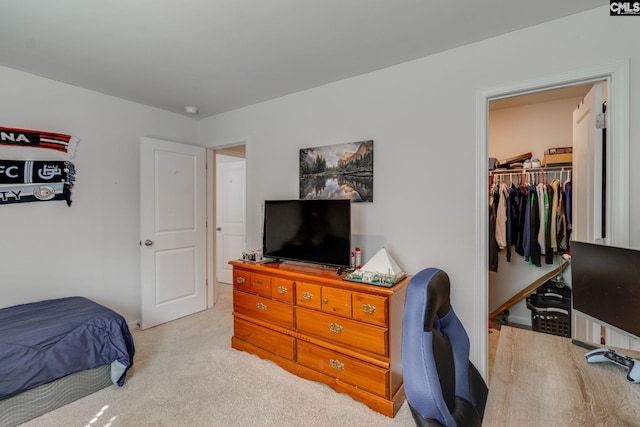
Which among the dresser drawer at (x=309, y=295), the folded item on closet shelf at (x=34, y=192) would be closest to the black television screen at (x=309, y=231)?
the dresser drawer at (x=309, y=295)

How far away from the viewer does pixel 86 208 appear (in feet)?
9.79

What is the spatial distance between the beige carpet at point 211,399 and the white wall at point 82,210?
957 millimetres

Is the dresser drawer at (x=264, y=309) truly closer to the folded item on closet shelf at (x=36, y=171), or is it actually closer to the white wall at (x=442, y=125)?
the white wall at (x=442, y=125)

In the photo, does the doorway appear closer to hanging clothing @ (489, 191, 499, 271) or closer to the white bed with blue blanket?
the white bed with blue blanket

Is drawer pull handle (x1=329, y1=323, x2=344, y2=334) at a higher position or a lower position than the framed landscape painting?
lower

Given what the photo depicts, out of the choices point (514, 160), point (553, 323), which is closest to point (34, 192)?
point (514, 160)

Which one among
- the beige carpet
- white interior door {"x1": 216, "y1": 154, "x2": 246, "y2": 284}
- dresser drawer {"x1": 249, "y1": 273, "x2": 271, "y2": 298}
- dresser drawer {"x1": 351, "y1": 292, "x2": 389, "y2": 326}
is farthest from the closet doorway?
white interior door {"x1": 216, "y1": 154, "x2": 246, "y2": 284}

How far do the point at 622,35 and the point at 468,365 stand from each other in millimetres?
2026

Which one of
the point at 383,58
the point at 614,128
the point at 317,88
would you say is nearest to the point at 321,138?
the point at 317,88

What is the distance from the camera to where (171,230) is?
3.51 m

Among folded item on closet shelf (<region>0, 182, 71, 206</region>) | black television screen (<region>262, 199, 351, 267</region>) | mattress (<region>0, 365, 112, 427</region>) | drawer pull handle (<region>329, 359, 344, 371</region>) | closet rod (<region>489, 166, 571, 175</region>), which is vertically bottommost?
mattress (<region>0, 365, 112, 427</region>)

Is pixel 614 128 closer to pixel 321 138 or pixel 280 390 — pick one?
pixel 321 138

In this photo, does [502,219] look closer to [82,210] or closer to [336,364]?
[336,364]

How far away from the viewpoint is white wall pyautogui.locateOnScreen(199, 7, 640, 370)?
1786 millimetres
